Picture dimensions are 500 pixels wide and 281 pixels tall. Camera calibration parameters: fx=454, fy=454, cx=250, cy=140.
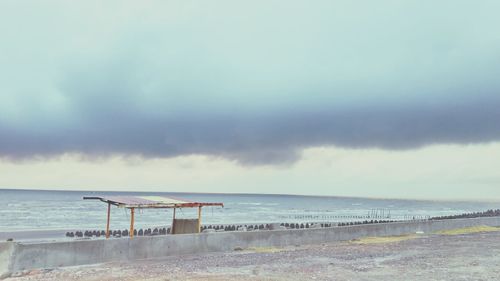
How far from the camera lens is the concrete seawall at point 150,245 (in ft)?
41.3

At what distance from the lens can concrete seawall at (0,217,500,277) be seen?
12.6 metres

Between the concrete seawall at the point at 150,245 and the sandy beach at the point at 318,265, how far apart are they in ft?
1.52

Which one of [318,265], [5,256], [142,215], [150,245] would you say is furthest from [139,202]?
[142,215]

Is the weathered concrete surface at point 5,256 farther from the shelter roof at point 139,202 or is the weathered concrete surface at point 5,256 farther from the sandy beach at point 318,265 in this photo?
the shelter roof at point 139,202

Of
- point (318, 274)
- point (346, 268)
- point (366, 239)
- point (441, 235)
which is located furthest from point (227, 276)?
Result: point (441, 235)

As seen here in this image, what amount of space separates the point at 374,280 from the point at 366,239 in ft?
32.7

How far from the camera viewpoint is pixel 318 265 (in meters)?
13.7

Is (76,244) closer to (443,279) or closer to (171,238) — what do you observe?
(171,238)

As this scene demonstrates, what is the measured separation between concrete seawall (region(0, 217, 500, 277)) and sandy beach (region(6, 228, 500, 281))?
0.46 metres

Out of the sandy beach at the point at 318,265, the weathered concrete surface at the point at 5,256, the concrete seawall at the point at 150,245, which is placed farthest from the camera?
the concrete seawall at the point at 150,245

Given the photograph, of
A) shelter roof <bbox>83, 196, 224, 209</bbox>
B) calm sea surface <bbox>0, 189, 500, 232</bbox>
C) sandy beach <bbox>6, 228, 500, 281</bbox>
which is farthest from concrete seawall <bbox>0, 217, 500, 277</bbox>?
calm sea surface <bbox>0, 189, 500, 232</bbox>

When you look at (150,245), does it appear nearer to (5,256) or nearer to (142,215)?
(5,256)

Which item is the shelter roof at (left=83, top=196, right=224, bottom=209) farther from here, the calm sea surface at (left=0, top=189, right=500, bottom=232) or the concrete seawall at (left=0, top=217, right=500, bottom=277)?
the calm sea surface at (left=0, top=189, right=500, bottom=232)

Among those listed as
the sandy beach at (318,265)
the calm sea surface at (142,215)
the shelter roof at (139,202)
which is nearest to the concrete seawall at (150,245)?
the sandy beach at (318,265)
